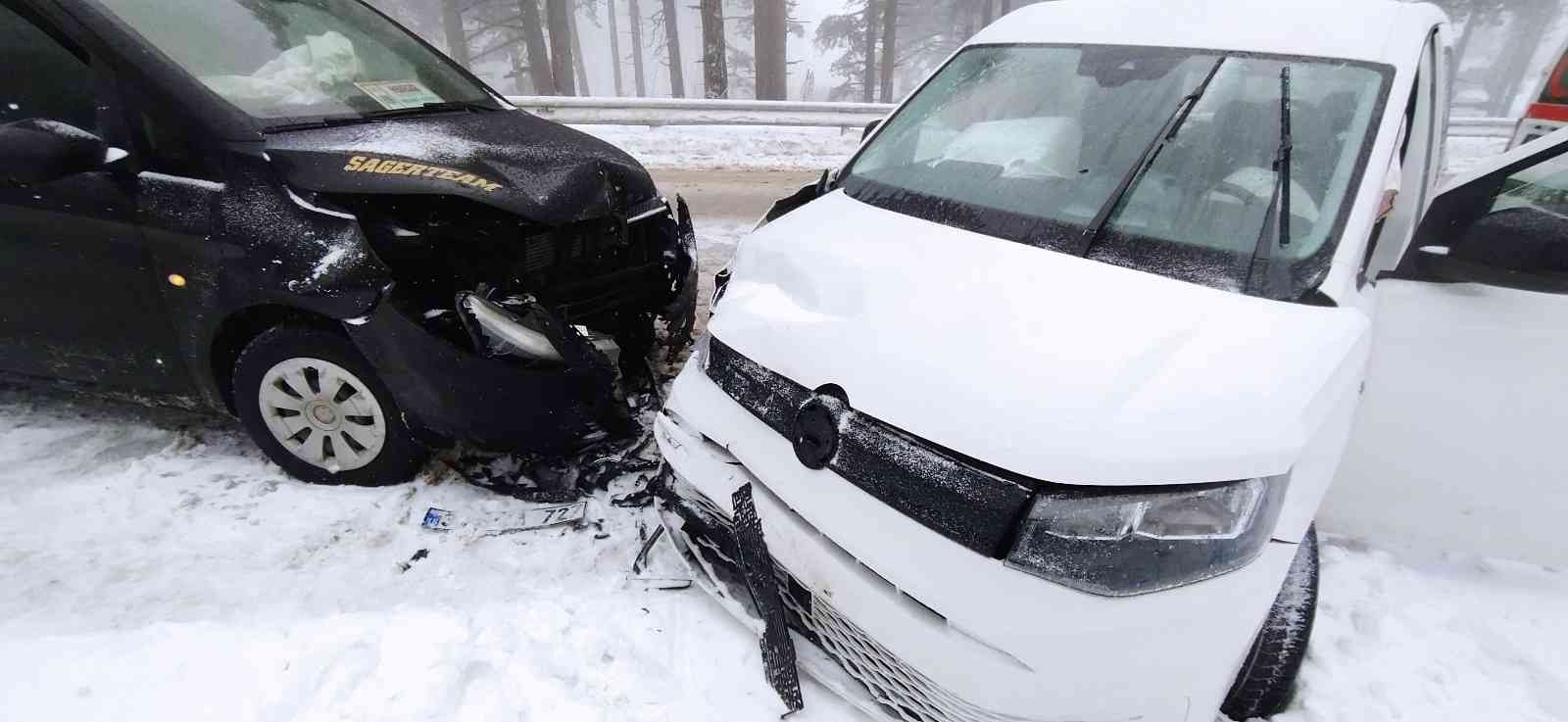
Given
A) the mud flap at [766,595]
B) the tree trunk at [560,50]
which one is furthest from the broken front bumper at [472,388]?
the tree trunk at [560,50]

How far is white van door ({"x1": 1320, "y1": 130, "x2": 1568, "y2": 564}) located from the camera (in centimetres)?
233

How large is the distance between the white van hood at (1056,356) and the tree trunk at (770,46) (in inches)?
527

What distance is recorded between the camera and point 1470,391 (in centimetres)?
245

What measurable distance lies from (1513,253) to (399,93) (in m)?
4.25

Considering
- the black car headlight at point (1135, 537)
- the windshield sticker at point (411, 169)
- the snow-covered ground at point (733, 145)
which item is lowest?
the snow-covered ground at point (733, 145)

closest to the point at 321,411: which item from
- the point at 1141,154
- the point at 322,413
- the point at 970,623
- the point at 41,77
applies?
the point at 322,413

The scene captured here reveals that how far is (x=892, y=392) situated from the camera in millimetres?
1720

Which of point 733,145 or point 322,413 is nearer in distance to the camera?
point 322,413

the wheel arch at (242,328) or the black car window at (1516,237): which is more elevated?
the black car window at (1516,237)

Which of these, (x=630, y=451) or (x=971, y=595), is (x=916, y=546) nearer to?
(x=971, y=595)

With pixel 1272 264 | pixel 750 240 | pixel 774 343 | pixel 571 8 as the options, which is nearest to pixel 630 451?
pixel 750 240

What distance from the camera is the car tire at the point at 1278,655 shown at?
2035 millimetres

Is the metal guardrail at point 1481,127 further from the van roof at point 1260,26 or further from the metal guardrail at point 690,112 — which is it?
the van roof at point 1260,26

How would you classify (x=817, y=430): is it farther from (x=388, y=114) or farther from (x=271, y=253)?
(x=388, y=114)
